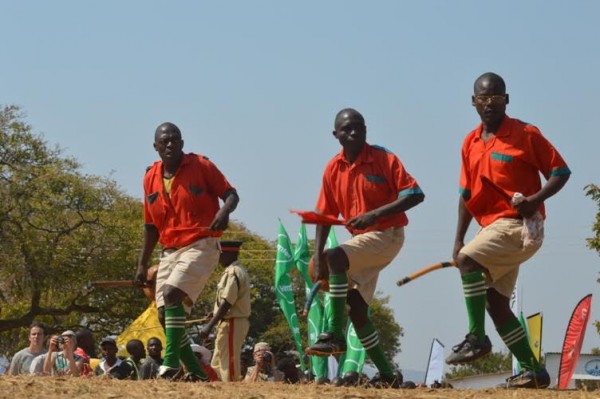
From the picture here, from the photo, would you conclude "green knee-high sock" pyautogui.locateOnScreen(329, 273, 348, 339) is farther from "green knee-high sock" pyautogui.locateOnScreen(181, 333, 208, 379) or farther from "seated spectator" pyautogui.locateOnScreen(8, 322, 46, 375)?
"seated spectator" pyautogui.locateOnScreen(8, 322, 46, 375)

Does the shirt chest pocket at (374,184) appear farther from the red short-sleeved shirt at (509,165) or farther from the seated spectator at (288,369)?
the seated spectator at (288,369)

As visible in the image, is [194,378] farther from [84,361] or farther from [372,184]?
[84,361]

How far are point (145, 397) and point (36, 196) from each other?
39669 millimetres

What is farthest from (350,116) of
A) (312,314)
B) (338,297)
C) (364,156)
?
(312,314)

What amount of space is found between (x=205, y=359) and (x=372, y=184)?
182 inches

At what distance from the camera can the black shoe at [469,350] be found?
10.8 meters

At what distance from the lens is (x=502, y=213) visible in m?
10.9

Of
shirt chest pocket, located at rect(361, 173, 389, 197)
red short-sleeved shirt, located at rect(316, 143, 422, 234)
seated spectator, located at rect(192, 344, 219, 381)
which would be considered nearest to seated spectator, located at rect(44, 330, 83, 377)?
seated spectator, located at rect(192, 344, 219, 381)

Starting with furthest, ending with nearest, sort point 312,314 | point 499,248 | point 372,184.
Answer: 1. point 312,314
2. point 372,184
3. point 499,248

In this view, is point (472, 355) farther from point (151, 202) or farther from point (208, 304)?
point (208, 304)

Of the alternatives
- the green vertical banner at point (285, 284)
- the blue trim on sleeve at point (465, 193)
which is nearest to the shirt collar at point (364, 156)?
the blue trim on sleeve at point (465, 193)

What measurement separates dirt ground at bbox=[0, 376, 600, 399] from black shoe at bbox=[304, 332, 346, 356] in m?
1.09

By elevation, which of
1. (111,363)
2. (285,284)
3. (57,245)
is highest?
(57,245)

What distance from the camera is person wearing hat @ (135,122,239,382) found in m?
12.3
